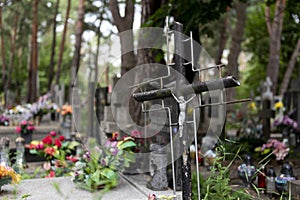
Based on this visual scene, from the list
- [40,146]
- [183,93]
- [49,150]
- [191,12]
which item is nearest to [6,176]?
[183,93]

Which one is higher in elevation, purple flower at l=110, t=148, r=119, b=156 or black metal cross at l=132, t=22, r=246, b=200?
black metal cross at l=132, t=22, r=246, b=200

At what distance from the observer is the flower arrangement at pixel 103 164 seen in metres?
3.89

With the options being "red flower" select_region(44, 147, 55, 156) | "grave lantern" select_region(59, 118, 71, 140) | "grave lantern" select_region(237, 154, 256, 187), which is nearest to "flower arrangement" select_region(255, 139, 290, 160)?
"grave lantern" select_region(237, 154, 256, 187)

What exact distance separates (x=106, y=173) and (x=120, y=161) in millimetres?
363

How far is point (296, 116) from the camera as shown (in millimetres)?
9148

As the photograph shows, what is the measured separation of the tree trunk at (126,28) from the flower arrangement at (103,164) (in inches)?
69.0

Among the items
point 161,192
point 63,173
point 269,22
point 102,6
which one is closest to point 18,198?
point 161,192

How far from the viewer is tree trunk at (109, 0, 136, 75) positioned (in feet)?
18.4

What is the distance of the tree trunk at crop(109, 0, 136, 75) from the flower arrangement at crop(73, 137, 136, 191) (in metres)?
1.75

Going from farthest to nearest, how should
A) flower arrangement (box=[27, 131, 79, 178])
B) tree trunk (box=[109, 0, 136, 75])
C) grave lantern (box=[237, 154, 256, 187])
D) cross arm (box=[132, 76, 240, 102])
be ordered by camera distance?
tree trunk (box=[109, 0, 136, 75])
flower arrangement (box=[27, 131, 79, 178])
grave lantern (box=[237, 154, 256, 187])
cross arm (box=[132, 76, 240, 102])

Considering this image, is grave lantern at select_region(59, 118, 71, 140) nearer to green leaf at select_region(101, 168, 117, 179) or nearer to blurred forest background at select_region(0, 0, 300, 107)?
blurred forest background at select_region(0, 0, 300, 107)

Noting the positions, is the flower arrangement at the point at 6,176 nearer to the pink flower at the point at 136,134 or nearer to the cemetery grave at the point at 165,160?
the cemetery grave at the point at 165,160

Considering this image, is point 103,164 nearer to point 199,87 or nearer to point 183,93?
point 183,93

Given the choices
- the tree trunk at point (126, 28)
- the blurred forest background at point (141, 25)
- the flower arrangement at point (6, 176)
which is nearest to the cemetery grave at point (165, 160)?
the flower arrangement at point (6, 176)
